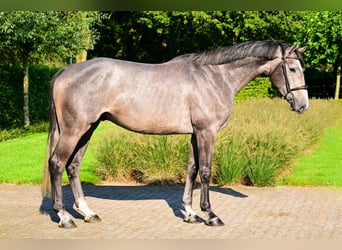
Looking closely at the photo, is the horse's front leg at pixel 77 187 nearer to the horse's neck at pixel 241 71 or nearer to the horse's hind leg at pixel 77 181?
the horse's hind leg at pixel 77 181

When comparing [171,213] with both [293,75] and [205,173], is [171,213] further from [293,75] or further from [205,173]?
[293,75]

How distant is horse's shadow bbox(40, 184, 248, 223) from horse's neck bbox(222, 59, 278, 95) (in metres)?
1.87

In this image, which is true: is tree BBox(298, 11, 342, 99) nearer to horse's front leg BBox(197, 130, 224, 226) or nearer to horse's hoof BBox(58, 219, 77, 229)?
horse's front leg BBox(197, 130, 224, 226)

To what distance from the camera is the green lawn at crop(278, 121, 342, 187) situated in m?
9.82

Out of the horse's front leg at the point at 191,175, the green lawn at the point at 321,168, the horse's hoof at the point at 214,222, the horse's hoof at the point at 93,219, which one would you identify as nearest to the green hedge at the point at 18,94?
the green lawn at the point at 321,168

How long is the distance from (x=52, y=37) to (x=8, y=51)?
3.11m

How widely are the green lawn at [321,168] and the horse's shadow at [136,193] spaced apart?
1579 millimetres

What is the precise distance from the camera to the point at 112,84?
6.07m

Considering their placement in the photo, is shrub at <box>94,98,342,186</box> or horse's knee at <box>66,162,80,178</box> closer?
horse's knee at <box>66,162,80,178</box>

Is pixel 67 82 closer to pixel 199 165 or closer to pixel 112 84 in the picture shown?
pixel 112 84

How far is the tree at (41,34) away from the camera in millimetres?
16531

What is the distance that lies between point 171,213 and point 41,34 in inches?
493

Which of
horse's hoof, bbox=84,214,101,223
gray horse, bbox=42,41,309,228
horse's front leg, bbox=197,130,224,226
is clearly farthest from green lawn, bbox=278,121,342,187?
horse's hoof, bbox=84,214,101,223
